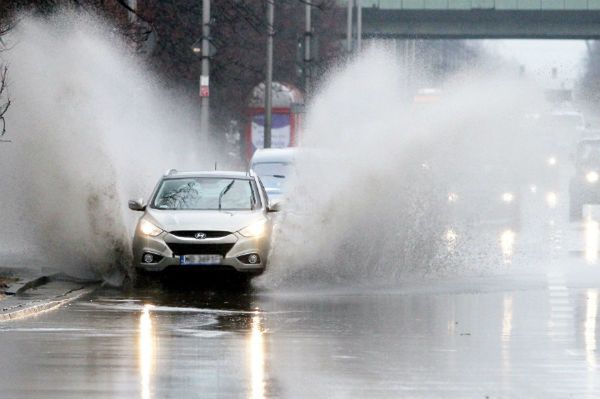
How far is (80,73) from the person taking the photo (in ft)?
91.2

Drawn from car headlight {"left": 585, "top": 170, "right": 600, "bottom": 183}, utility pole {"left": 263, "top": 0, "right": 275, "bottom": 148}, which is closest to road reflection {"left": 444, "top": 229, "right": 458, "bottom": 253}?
car headlight {"left": 585, "top": 170, "right": 600, "bottom": 183}

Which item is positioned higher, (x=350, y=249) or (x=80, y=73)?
(x=80, y=73)

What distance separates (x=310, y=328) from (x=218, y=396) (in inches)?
196

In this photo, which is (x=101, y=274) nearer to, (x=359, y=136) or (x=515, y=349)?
(x=359, y=136)

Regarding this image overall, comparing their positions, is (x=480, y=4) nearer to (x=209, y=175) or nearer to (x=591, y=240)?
(x=591, y=240)

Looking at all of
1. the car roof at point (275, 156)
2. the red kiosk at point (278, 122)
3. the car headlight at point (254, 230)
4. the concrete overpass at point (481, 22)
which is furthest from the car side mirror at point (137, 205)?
the concrete overpass at point (481, 22)

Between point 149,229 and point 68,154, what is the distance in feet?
11.6

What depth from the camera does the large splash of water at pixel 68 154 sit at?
78.4 feet

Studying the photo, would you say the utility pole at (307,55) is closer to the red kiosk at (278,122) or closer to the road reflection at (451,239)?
the red kiosk at (278,122)

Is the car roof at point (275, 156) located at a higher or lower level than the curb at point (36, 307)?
higher

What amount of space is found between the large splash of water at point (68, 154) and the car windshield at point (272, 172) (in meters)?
1.94

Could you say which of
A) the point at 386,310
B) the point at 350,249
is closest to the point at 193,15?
the point at 350,249

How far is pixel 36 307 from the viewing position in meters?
18.2

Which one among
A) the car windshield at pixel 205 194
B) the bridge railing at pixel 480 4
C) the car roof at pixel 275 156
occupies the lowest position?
the car windshield at pixel 205 194
